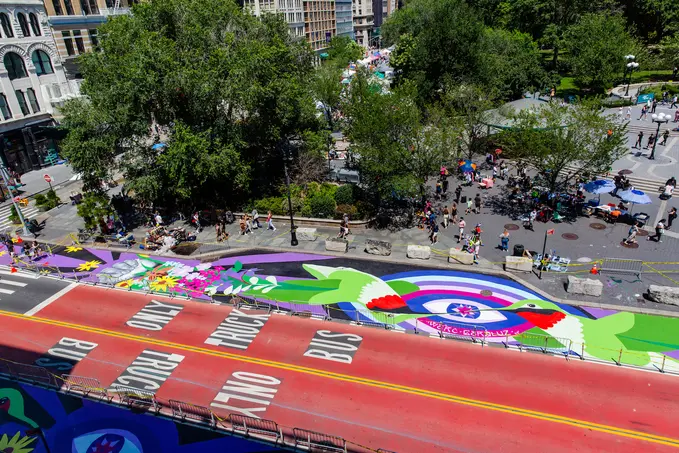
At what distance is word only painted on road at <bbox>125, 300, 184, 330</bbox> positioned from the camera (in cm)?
2384

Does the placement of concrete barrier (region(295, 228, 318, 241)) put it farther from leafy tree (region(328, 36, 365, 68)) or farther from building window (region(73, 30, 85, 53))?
leafy tree (region(328, 36, 365, 68))

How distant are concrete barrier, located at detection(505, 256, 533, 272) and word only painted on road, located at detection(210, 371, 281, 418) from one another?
15.4 metres

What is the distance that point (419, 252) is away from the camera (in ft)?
93.7

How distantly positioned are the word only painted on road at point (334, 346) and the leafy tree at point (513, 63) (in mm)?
44112

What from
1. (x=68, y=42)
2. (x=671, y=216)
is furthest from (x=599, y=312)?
(x=68, y=42)

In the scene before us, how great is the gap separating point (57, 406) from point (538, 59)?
66.9 m

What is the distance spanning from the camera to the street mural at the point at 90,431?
55.8ft

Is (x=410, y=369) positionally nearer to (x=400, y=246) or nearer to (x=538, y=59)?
(x=400, y=246)

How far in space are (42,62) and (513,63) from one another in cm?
5557

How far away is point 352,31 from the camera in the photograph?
5300 inches

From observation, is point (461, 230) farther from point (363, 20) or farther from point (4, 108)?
point (363, 20)

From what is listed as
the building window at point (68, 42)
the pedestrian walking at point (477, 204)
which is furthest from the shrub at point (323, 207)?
the building window at point (68, 42)

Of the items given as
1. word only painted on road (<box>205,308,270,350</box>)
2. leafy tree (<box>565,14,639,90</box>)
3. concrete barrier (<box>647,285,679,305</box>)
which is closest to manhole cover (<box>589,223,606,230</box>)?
concrete barrier (<box>647,285,679,305</box>)

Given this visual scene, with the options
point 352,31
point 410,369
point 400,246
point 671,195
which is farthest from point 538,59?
point 352,31
